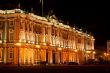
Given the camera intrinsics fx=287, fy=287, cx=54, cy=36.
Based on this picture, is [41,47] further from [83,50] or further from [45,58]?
[83,50]

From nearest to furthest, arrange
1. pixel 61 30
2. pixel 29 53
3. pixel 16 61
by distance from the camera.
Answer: pixel 16 61 < pixel 29 53 < pixel 61 30

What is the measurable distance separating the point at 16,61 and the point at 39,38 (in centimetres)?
1232

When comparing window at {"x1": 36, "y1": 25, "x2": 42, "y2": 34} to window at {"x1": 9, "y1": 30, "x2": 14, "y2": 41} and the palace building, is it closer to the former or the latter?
the palace building

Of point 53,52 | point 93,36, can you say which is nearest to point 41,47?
point 53,52

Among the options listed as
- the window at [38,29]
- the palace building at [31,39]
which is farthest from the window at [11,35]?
the window at [38,29]

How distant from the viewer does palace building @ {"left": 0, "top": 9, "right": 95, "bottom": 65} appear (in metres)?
65.5

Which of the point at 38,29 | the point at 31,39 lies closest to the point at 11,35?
the point at 31,39

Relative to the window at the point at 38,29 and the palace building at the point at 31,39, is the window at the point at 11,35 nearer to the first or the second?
the palace building at the point at 31,39

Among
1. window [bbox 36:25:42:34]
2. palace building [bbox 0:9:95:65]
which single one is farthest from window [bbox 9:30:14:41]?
window [bbox 36:25:42:34]

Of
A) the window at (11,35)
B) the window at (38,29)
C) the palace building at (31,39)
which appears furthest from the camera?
the window at (38,29)

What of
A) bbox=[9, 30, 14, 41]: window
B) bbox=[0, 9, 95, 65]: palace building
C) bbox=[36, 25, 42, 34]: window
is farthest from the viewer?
bbox=[36, 25, 42, 34]: window

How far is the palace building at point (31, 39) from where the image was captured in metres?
65.5

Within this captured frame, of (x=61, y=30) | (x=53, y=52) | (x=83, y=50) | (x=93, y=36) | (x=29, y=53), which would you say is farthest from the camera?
(x=93, y=36)

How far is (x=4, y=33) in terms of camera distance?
66.7 m
